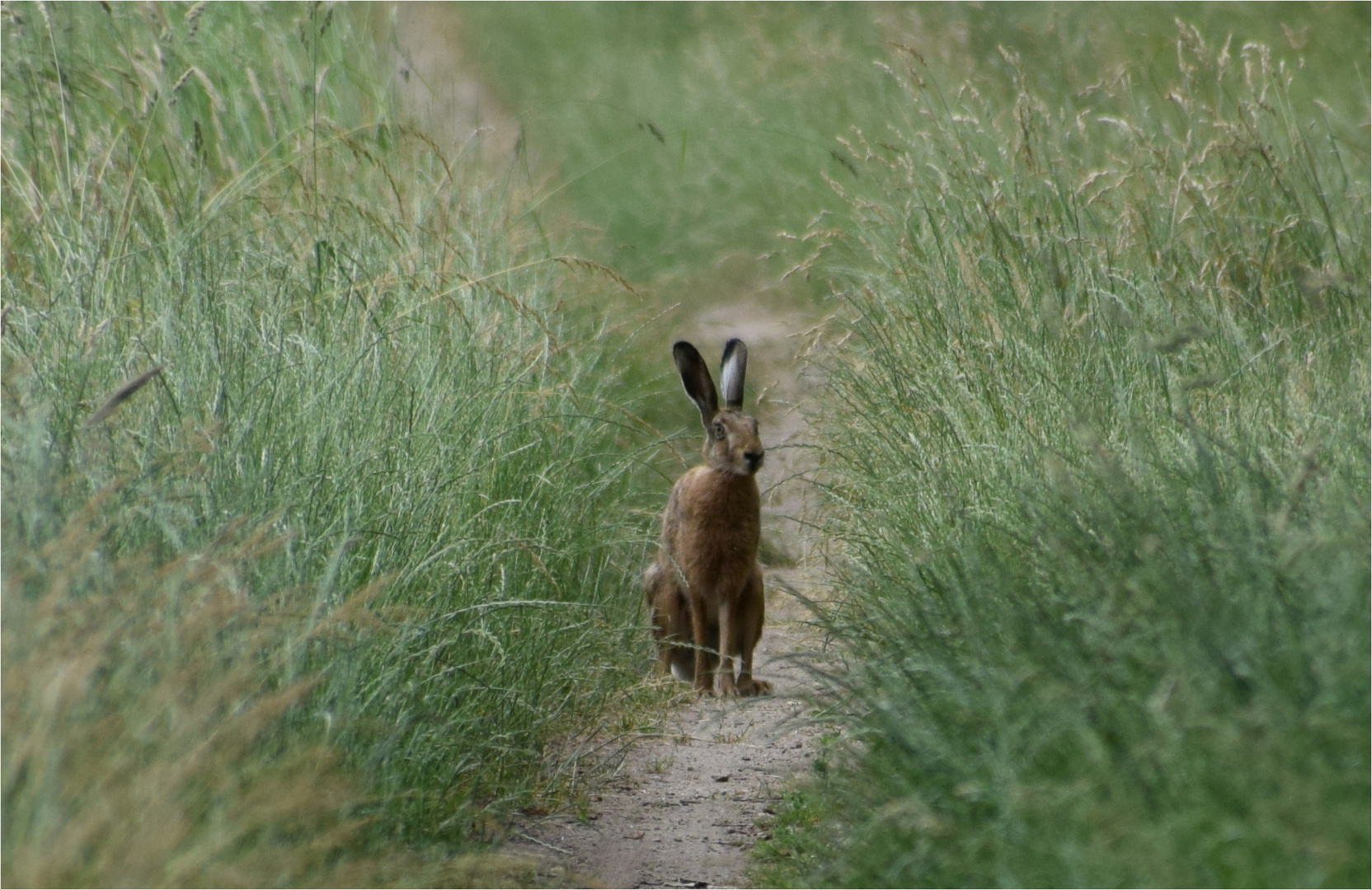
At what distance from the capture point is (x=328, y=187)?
279 inches

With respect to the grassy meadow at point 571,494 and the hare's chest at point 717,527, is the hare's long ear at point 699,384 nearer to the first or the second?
the hare's chest at point 717,527

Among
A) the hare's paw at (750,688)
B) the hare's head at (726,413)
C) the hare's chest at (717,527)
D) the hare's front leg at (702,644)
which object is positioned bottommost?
the hare's paw at (750,688)

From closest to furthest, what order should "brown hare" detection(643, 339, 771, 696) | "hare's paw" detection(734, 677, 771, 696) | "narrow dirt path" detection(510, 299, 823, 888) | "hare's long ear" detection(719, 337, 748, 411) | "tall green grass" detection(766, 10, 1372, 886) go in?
"tall green grass" detection(766, 10, 1372, 886) < "narrow dirt path" detection(510, 299, 823, 888) < "hare's paw" detection(734, 677, 771, 696) < "brown hare" detection(643, 339, 771, 696) < "hare's long ear" detection(719, 337, 748, 411)

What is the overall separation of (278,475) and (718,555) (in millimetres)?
2613

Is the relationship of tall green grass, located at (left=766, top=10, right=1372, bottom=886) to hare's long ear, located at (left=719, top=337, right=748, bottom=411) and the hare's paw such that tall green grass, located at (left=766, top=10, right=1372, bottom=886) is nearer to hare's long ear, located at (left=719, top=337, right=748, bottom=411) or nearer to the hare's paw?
hare's long ear, located at (left=719, top=337, right=748, bottom=411)

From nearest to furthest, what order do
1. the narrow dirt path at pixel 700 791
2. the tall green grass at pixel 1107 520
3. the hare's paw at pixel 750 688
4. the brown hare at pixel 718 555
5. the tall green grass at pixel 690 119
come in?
the tall green grass at pixel 1107 520 < the narrow dirt path at pixel 700 791 < the hare's paw at pixel 750 688 < the brown hare at pixel 718 555 < the tall green grass at pixel 690 119

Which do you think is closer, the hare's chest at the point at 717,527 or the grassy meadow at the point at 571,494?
the grassy meadow at the point at 571,494

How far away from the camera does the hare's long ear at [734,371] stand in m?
6.66

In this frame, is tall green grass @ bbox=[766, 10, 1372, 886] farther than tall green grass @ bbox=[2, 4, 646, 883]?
No

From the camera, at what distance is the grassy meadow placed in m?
2.87

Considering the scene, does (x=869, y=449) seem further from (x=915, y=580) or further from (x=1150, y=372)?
(x=915, y=580)

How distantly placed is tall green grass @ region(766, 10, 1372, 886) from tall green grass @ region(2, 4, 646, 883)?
3.15 ft

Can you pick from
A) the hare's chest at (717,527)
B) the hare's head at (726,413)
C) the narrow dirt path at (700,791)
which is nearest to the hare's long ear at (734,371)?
the hare's head at (726,413)

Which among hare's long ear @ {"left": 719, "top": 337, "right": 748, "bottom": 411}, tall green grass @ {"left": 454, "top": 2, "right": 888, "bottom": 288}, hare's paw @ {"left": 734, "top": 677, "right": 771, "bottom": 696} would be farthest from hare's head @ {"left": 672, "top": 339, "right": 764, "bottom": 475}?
tall green grass @ {"left": 454, "top": 2, "right": 888, "bottom": 288}
